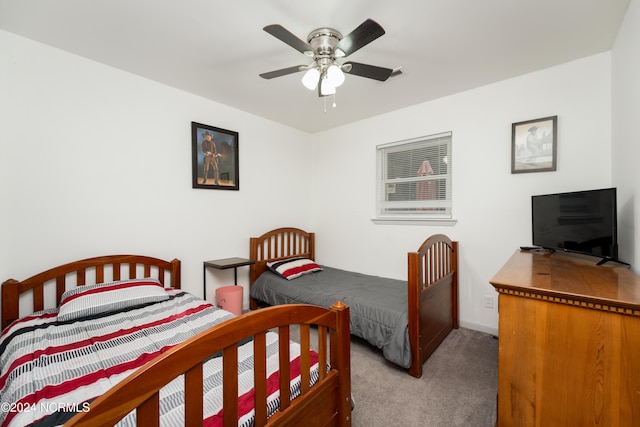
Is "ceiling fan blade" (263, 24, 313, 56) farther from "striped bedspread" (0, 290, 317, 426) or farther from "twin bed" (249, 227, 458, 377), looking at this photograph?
"striped bedspread" (0, 290, 317, 426)

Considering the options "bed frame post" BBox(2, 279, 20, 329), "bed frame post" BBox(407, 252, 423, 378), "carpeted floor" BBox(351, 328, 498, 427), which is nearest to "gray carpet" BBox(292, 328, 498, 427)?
"carpeted floor" BBox(351, 328, 498, 427)

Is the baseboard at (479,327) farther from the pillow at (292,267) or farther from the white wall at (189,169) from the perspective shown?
the pillow at (292,267)

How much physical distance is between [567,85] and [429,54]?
1211 mm

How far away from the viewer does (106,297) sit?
1.90 m

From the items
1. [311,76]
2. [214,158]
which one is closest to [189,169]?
[214,158]

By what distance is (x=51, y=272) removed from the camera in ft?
6.47

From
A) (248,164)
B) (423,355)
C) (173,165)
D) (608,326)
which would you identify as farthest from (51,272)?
(608,326)

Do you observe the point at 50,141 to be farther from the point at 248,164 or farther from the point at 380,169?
the point at 380,169

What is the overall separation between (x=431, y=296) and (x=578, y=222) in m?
1.10

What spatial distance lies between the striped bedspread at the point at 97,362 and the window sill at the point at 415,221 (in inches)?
82.0

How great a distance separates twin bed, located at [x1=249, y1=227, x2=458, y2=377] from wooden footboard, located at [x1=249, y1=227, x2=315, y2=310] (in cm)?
1

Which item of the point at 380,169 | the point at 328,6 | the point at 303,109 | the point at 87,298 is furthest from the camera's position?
the point at 380,169

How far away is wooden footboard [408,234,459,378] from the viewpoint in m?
1.99

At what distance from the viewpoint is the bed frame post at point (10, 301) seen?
1786 mm
